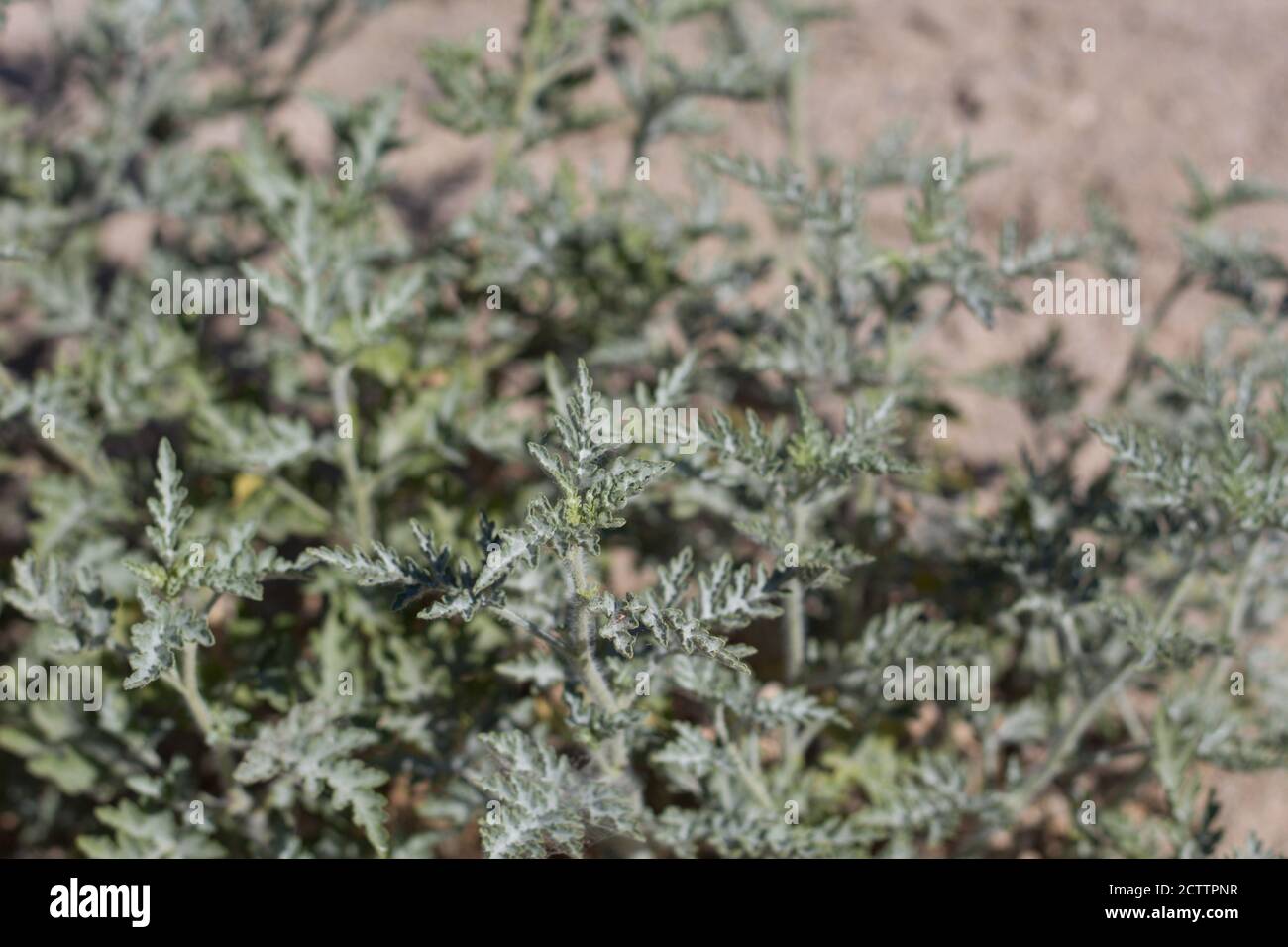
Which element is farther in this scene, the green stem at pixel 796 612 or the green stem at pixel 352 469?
the green stem at pixel 352 469

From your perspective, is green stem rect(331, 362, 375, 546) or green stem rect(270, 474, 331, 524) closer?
green stem rect(331, 362, 375, 546)

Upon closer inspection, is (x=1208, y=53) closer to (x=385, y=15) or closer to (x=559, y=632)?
(x=385, y=15)

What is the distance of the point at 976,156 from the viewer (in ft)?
19.4

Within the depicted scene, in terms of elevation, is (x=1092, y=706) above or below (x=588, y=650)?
below

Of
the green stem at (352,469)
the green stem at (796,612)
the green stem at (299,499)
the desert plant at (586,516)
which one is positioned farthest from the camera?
the green stem at (299,499)

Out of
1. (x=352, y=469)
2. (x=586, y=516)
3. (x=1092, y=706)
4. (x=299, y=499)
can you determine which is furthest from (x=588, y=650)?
(x=1092, y=706)

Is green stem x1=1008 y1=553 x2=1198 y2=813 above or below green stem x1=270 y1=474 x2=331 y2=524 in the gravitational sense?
below

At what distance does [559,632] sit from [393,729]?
732 millimetres

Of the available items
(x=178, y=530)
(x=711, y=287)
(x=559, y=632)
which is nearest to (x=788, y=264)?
(x=711, y=287)

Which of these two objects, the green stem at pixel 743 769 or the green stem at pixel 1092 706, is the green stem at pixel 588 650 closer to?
the green stem at pixel 743 769

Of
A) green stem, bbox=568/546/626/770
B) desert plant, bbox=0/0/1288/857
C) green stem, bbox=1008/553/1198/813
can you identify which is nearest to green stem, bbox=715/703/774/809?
desert plant, bbox=0/0/1288/857

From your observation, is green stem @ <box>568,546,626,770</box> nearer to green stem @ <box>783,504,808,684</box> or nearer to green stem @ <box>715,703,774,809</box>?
green stem @ <box>715,703,774,809</box>

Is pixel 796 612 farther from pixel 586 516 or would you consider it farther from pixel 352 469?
pixel 352 469

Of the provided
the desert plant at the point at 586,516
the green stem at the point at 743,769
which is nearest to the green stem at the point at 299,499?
the desert plant at the point at 586,516
